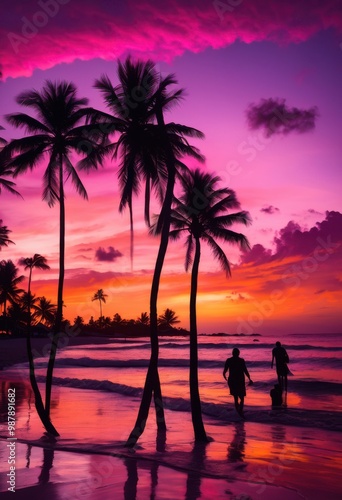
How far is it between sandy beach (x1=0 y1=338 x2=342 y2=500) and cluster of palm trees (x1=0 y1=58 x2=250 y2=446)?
103 centimetres

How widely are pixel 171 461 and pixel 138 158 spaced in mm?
8160

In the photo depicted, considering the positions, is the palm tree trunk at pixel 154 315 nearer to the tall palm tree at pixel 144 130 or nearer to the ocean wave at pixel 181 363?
the tall palm tree at pixel 144 130

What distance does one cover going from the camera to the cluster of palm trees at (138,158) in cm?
1358

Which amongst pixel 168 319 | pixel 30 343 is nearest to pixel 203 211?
pixel 30 343

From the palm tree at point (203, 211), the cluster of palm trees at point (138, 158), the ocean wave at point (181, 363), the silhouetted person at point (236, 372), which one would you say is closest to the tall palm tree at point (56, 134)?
the cluster of palm trees at point (138, 158)

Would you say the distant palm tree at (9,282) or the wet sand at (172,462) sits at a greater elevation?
the distant palm tree at (9,282)

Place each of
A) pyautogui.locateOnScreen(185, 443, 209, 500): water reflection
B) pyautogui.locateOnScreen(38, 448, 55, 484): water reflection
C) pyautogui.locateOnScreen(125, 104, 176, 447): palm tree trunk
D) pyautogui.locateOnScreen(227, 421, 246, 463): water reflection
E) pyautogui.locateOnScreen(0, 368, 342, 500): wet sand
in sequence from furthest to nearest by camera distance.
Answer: pyautogui.locateOnScreen(125, 104, 176, 447): palm tree trunk < pyautogui.locateOnScreen(227, 421, 246, 463): water reflection < pyautogui.locateOnScreen(38, 448, 55, 484): water reflection < pyautogui.locateOnScreen(0, 368, 342, 500): wet sand < pyautogui.locateOnScreen(185, 443, 209, 500): water reflection

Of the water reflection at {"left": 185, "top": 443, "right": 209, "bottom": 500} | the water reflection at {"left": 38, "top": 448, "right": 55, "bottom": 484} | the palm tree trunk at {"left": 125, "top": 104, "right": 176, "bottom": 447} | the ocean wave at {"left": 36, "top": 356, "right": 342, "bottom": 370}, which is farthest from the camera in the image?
the ocean wave at {"left": 36, "top": 356, "right": 342, "bottom": 370}

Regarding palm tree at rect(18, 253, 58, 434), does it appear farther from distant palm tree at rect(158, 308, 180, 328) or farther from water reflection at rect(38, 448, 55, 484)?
distant palm tree at rect(158, 308, 180, 328)

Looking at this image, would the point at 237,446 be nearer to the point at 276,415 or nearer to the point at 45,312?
the point at 276,415

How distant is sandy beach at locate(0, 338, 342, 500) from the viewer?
886cm

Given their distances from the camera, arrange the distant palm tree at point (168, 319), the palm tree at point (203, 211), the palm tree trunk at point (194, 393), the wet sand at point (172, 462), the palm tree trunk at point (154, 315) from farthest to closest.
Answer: the distant palm tree at point (168, 319) < the palm tree at point (203, 211) < the palm tree trunk at point (194, 393) < the palm tree trunk at point (154, 315) < the wet sand at point (172, 462)

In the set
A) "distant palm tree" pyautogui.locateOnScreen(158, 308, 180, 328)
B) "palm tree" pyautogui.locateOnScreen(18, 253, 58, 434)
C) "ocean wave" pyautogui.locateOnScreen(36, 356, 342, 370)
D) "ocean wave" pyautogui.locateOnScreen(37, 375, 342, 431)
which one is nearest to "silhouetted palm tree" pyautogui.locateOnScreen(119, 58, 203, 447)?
"palm tree" pyautogui.locateOnScreen(18, 253, 58, 434)

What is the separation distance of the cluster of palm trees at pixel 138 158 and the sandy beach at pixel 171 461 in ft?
3.39
